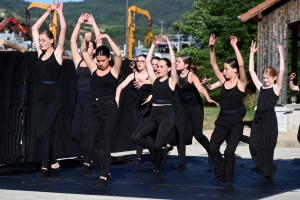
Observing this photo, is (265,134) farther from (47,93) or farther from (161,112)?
(47,93)

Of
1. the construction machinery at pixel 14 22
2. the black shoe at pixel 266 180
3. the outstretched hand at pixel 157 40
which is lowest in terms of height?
the black shoe at pixel 266 180

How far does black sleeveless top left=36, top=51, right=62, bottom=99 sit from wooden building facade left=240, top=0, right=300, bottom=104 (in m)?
12.6

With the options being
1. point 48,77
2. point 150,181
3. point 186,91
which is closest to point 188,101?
point 186,91

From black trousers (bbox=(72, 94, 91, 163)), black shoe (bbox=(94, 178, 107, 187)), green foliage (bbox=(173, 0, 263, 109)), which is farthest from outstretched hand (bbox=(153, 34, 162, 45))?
green foliage (bbox=(173, 0, 263, 109))

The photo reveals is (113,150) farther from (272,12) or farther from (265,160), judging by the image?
(272,12)

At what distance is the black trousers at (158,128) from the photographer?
12.3 metres

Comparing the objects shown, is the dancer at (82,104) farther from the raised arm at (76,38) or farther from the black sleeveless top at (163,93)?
the black sleeveless top at (163,93)

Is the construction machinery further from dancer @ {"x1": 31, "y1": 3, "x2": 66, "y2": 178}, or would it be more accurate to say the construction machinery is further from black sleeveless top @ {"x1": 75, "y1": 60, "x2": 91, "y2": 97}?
dancer @ {"x1": 31, "y1": 3, "x2": 66, "y2": 178}

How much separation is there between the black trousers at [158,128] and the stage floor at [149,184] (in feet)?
1.43

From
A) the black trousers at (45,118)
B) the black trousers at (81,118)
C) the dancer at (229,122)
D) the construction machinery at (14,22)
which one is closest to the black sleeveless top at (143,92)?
the black trousers at (81,118)

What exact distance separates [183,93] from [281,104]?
10394 millimetres

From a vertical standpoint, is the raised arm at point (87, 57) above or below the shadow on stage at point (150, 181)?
above

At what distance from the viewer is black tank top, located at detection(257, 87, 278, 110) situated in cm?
1202

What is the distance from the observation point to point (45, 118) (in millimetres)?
11781
